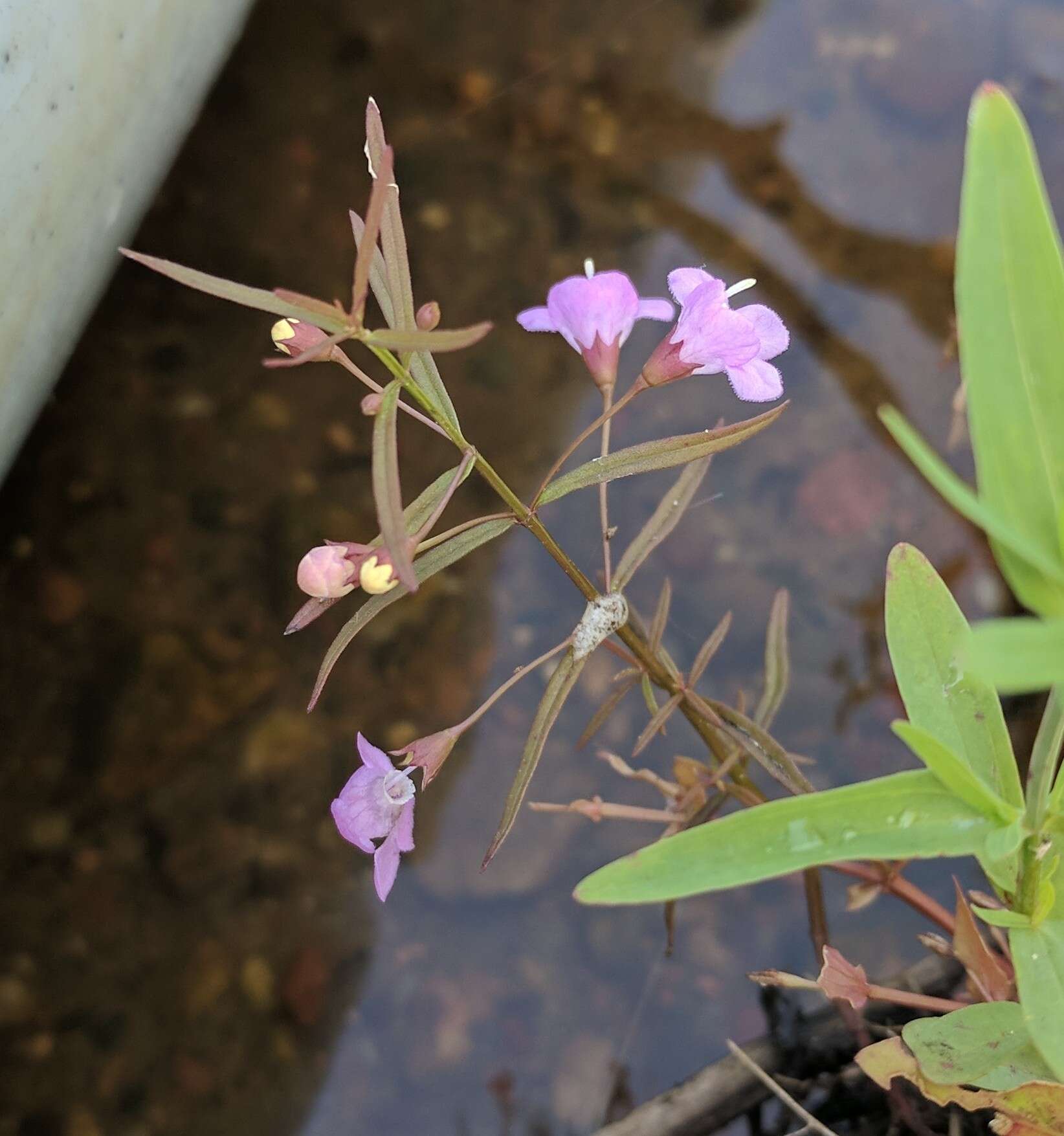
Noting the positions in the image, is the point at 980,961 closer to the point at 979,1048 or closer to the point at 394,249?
the point at 979,1048

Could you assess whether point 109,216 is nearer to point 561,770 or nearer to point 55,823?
point 55,823

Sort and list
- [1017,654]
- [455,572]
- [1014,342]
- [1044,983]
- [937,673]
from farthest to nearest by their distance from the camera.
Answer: [455,572] → [937,673] → [1044,983] → [1014,342] → [1017,654]

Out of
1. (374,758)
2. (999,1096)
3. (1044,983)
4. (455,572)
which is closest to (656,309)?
(374,758)

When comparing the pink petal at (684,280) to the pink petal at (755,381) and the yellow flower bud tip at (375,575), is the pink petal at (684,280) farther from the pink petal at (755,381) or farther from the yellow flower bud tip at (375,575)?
the yellow flower bud tip at (375,575)

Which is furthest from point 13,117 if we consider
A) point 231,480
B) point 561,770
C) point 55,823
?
point 561,770

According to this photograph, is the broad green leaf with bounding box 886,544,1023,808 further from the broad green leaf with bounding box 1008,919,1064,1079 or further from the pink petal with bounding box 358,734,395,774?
the pink petal with bounding box 358,734,395,774

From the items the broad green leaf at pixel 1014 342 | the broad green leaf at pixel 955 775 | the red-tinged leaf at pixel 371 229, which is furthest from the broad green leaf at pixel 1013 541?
the red-tinged leaf at pixel 371 229

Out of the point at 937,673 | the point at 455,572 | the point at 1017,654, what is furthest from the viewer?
the point at 455,572
